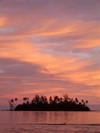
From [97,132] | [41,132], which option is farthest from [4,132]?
[97,132]

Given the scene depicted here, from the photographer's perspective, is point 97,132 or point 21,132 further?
point 97,132

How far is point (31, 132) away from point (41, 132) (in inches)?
91.1

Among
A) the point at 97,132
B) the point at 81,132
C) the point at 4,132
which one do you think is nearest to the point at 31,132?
the point at 4,132

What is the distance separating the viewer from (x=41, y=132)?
54969mm

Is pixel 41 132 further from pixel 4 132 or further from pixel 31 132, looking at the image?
pixel 4 132

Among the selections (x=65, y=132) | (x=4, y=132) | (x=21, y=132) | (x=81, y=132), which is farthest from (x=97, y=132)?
(x=4, y=132)

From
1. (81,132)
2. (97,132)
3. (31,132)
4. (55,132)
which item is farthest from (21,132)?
(97,132)

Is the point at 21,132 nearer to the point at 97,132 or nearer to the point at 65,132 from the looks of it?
the point at 65,132

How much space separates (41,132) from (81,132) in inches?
372

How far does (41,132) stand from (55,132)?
3.53 m

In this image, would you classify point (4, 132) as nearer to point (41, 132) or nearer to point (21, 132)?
point (21, 132)

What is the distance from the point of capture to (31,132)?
55.1m

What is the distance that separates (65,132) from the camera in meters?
56.5

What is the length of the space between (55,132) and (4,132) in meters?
11.8
